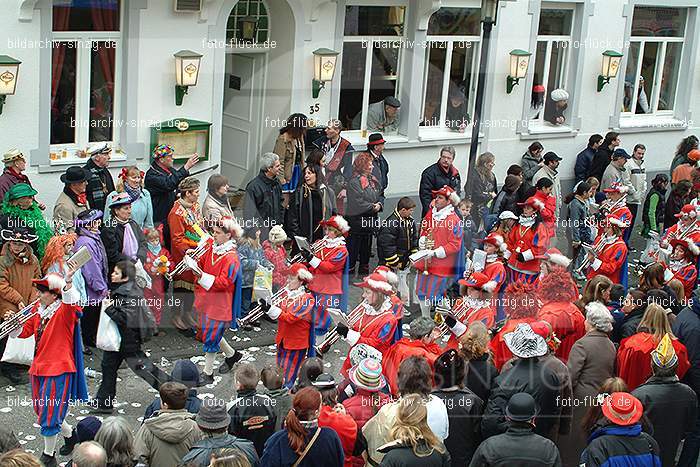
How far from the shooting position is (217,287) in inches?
442

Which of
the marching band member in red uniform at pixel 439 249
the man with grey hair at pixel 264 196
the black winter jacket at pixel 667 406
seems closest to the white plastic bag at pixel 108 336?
the man with grey hair at pixel 264 196

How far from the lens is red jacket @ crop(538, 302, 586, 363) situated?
32.8 ft

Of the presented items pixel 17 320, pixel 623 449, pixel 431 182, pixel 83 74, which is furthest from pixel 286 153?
pixel 623 449

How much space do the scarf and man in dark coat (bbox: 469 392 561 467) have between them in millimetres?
5696

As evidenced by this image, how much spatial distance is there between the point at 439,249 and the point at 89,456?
6925mm

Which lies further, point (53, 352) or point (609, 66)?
point (609, 66)

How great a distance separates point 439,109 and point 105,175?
6657 mm

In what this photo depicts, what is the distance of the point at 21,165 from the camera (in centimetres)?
1220

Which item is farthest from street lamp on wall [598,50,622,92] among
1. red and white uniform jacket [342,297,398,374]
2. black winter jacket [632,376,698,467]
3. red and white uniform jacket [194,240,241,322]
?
black winter jacket [632,376,698,467]

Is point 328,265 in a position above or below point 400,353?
above

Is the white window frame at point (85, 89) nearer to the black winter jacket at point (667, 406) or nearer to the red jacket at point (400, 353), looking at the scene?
the red jacket at point (400, 353)

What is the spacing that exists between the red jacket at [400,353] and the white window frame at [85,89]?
584 centimetres

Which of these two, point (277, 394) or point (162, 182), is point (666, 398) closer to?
point (277, 394)

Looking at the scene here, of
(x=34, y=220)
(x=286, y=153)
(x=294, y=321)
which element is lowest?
(x=294, y=321)
